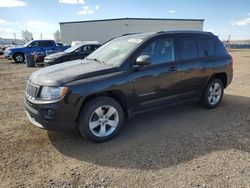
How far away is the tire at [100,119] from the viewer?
3.57 meters

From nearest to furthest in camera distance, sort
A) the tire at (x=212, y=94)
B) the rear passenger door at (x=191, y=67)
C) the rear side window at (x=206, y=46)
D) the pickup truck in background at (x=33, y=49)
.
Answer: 1. the rear passenger door at (x=191, y=67)
2. the rear side window at (x=206, y=46)
3. the tire at (x=212, y=94)
4. the pickup truck in background at (x=33, y=49)

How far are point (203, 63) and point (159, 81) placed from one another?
146cm

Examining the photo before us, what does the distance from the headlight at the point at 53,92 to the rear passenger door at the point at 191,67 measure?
8.26 ft

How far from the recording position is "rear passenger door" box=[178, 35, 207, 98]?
185 inches

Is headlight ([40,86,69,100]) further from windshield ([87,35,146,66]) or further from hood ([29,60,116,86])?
windshield ([87,35,146,66])

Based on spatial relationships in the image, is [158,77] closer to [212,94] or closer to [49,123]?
[212,94]

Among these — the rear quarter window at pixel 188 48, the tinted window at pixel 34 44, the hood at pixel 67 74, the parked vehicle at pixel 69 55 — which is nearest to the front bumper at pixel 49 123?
the hood at pixel 67 74

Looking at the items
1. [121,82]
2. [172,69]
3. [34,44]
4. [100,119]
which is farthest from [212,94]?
[34,44]

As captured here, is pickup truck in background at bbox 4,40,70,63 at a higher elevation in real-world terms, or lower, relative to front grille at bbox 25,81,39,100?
higher

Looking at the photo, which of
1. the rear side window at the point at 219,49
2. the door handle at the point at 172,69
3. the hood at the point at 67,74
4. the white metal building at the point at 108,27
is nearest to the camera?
the hood at the point at 67,74

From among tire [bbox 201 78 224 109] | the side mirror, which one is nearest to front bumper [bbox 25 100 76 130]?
the side mirror

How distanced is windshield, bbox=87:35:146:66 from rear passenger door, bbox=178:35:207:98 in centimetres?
104

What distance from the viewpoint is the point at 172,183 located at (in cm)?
278

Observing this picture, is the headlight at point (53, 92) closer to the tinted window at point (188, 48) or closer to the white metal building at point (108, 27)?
the tinted window at point (188, 48)
